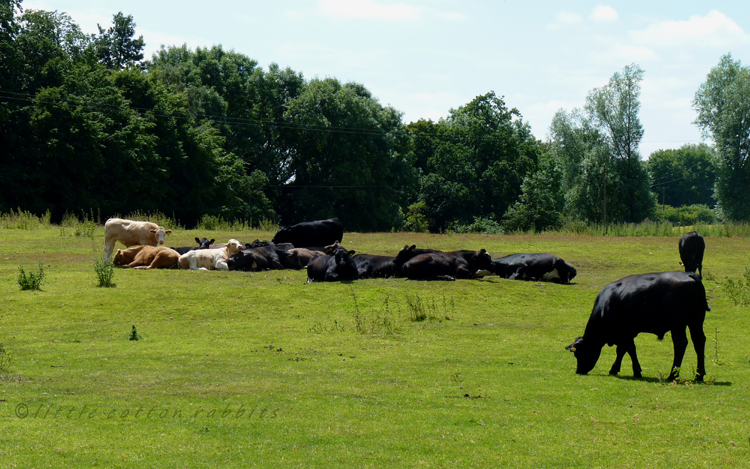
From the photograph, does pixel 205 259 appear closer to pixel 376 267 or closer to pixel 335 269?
pixel 335 269

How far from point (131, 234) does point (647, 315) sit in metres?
19.4

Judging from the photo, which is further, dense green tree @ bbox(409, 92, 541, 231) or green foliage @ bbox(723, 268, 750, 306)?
dense green tree @ bbox(409, 92, 541, 231)

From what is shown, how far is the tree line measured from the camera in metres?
52.4

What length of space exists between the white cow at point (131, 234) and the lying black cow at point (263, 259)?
10.3 feet

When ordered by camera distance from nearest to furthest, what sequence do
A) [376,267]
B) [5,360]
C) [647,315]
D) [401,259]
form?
[647,315], [5,360], [401,259], [376,267]

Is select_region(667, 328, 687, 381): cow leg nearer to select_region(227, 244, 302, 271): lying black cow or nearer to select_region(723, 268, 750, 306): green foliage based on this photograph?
select_region(723, 268, 750, 306): green foliage

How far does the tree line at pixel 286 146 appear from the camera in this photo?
52438 mm

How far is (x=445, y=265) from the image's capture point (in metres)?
23.0

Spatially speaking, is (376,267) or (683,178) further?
(683,178)

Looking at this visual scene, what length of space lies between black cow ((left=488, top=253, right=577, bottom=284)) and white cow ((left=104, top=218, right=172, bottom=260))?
37.6ft

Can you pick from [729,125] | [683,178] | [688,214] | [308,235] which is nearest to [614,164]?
[729,125]

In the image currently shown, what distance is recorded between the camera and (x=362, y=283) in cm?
2159

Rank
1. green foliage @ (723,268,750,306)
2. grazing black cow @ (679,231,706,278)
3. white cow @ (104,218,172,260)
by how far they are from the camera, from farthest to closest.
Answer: white cow @ (104,218,172,260) < grazing black cow @ (679,231,706,278) < green foliage @ (723,268,750,306)

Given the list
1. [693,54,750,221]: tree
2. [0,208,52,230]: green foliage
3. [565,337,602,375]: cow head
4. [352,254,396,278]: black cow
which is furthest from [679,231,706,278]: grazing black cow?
[693,54,750,221]: tree
